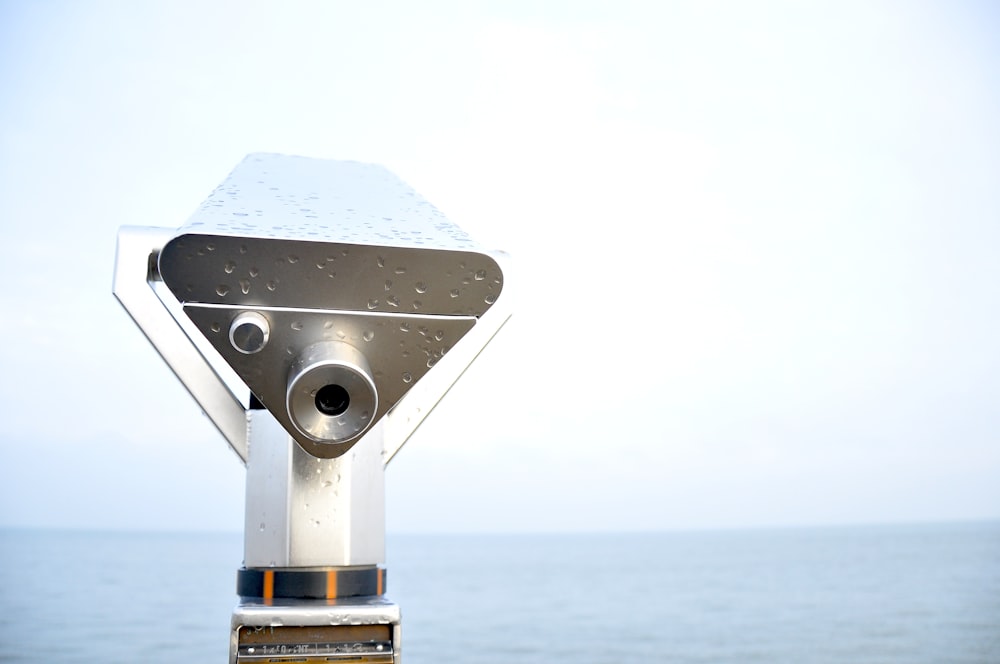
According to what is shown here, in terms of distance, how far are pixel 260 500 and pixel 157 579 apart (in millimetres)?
33917

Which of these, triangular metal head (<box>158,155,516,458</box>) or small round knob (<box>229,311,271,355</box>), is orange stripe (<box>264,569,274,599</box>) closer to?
triangular metal head (<box>158,155,516,458</box>)

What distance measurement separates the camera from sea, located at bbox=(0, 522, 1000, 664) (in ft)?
61.8

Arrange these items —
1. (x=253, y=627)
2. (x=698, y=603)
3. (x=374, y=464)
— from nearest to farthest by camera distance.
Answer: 1. (x=253, y=627)
2. (x=374, y=464)
3. (x=698, y=603)

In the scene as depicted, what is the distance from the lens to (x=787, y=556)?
162 feet

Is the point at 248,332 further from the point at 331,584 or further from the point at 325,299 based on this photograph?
the point at 331,584

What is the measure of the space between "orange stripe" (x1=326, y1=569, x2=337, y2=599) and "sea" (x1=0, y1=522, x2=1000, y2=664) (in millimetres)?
15327

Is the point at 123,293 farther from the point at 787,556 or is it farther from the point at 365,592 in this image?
the point at 787,556

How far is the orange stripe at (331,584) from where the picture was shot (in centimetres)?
184

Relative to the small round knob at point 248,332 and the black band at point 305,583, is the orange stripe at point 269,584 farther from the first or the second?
the small round knob at point 248,332

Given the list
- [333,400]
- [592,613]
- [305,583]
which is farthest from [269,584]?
[592,613]

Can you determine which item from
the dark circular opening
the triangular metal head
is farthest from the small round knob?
the dark circular opening

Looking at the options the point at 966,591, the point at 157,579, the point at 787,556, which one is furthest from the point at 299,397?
the point at 787,556

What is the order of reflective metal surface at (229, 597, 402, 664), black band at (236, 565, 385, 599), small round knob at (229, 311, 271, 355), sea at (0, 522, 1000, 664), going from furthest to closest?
sea at (0, 522, 1000, 664) < black band at (236, 565, 385, 599) < reflective metal surface at (229, 597, 402, 664) < small round knob at (229, 311, 271, 355)

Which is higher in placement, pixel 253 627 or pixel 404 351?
pixel 404 351
